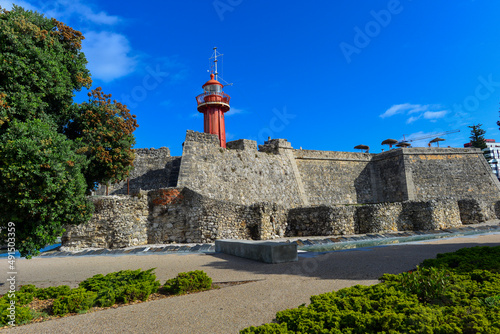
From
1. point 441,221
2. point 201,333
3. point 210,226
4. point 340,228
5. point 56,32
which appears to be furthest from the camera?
point 441,221

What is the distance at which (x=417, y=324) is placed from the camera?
12.1ft

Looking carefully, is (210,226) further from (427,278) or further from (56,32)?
(427,278)

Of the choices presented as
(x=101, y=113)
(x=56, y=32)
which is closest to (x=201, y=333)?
(x=101, y=113)

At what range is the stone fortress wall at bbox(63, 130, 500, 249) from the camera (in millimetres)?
17312

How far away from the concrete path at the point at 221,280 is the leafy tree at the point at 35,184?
1692 mm

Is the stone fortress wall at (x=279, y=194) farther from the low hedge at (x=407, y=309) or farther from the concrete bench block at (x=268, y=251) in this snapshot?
the low hedge at (x=407, y=309)

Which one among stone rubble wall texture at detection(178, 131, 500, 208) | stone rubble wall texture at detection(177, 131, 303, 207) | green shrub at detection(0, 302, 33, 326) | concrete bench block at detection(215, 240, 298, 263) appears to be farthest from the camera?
stone rubble wall texture at detection(178, 131, 500, 208)

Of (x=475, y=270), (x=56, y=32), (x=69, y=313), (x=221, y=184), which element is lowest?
(x=69, y=313)

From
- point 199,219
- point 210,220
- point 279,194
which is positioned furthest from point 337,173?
point 199,219

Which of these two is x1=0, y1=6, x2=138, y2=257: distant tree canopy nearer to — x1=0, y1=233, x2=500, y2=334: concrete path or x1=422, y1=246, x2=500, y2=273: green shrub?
x1=0, y1=233, x2=500, y2=334: concrete path

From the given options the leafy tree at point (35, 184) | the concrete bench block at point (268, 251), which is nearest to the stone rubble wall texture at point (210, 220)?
the concrete bench block at point (268, 251)

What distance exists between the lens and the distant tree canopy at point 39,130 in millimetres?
7098

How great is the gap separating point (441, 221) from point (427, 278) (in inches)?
720

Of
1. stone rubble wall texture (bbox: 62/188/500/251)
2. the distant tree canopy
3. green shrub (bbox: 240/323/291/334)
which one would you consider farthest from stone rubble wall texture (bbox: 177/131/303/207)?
green shrub (bbox: 240/323/291/334)
